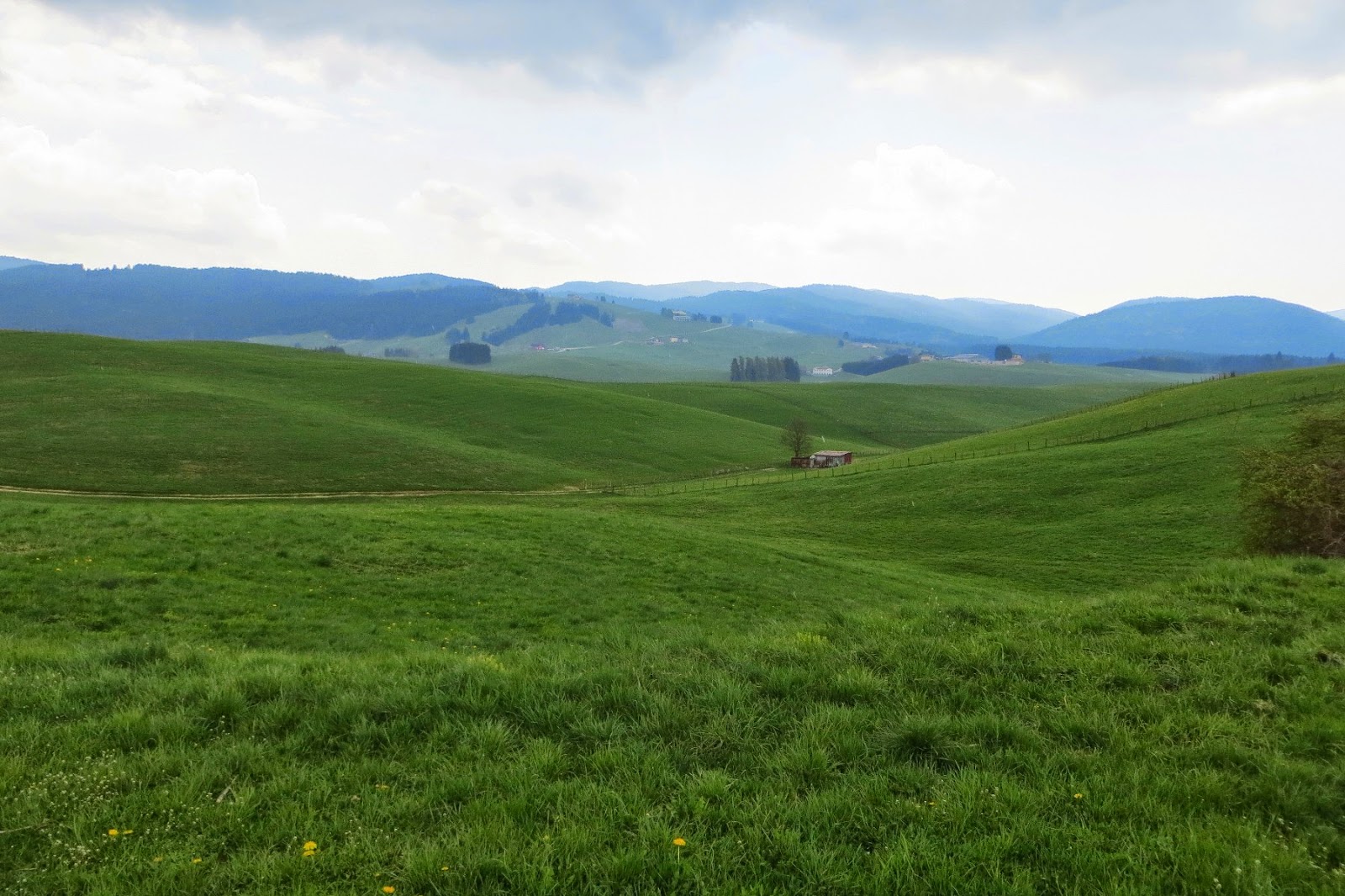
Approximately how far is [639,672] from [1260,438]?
60901mm

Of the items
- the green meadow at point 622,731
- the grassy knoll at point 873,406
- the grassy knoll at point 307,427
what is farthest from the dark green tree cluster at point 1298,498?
the grassy knoll at point 873,406

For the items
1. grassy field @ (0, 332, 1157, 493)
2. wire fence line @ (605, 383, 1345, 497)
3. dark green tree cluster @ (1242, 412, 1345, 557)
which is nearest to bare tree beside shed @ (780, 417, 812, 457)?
grassy field @ (0, 332, 1157, 493)

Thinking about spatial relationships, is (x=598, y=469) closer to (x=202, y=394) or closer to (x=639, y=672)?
(x=202, y=394)

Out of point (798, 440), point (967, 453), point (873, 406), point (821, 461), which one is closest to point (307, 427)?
point (798, 440)

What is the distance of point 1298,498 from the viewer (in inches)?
932

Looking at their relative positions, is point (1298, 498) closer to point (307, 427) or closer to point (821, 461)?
point (821, 461)

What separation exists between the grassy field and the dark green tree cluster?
179 feet

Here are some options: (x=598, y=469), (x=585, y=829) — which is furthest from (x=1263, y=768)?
(x=598, y=469)

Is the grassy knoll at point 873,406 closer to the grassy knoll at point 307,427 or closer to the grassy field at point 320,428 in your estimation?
the grassy field at point 320,428

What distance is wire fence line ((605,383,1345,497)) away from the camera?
63094mm

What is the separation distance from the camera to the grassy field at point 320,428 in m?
59.2

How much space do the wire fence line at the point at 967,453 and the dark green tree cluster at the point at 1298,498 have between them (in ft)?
115

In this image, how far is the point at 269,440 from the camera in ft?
226

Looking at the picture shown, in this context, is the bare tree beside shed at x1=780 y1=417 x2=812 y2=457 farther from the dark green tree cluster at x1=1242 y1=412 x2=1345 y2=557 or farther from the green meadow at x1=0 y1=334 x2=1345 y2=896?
the green meadow at x1=0 y1=334 x2=1345 y2=896
